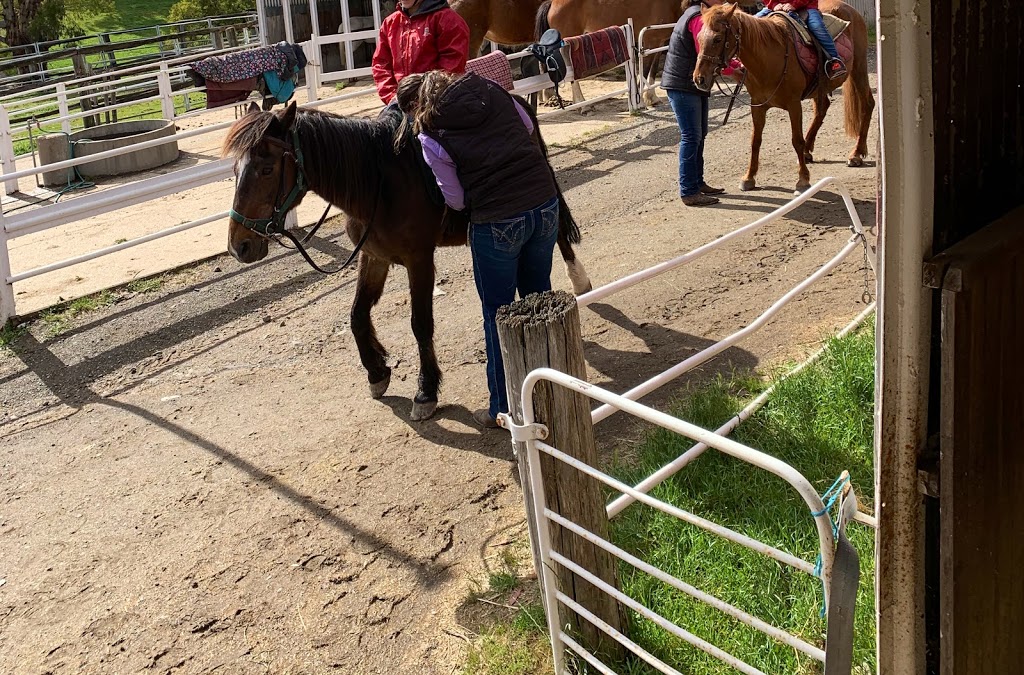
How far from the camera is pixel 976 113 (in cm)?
187

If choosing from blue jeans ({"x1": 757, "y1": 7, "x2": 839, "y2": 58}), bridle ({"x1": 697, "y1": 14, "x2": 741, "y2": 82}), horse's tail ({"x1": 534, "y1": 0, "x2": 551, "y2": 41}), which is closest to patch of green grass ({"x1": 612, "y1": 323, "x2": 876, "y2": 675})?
bridle ({"x1": 697, "y1": 14, "x2": 741, "y2": 82})

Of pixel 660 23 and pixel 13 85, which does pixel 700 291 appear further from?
pixel 13 85

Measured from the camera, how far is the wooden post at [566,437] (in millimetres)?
2629

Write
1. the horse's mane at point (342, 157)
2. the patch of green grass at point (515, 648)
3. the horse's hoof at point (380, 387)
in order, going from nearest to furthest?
the patch of green grass at point (515, 648)
the horse's mane at point (342, 157)
the horse's hoof at point (380, 387)

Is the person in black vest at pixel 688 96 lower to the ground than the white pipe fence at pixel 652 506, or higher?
higher

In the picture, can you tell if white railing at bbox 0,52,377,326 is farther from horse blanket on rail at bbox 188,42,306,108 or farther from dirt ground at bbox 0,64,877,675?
horse blanket on rail at bbox 188,42,306,108

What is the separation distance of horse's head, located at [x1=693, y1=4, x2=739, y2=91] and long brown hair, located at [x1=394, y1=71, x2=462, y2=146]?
12.0ft

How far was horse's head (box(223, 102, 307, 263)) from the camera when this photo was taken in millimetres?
4316

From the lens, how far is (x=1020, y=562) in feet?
6.79

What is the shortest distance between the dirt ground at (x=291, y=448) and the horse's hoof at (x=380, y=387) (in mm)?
55

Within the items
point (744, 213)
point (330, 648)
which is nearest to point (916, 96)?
point (330, 648)

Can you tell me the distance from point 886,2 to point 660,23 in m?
11.6

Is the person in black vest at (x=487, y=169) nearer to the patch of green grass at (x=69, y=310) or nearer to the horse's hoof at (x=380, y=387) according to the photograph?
the horse's hoof at (x=380, y=387)

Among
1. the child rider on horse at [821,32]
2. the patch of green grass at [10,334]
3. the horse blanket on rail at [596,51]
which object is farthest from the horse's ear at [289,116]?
the horse blanket on rail at [596,51]
